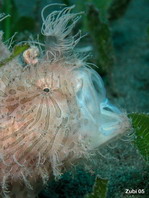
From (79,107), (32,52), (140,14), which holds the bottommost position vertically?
(79,107)

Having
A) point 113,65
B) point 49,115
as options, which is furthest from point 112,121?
point 113,65

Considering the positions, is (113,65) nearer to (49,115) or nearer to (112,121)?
(112,121)

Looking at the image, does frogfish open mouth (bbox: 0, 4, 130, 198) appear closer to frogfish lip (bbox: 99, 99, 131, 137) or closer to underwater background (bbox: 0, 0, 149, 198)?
frogfish lip (bbox: 99, 99, 131, 137)

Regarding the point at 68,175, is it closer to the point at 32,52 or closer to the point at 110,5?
the point at 32,52

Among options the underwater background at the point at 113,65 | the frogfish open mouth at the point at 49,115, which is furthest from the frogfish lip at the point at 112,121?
the underwater background at the point at 113,65

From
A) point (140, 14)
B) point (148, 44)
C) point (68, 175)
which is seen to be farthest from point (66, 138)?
point (140, 14)

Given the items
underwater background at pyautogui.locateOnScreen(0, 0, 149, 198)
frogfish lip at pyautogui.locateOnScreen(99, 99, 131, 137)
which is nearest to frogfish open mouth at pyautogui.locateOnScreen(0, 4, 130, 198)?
frogfish lip at pyautogui.locateOnScreen(99, 99, 131, 137)
